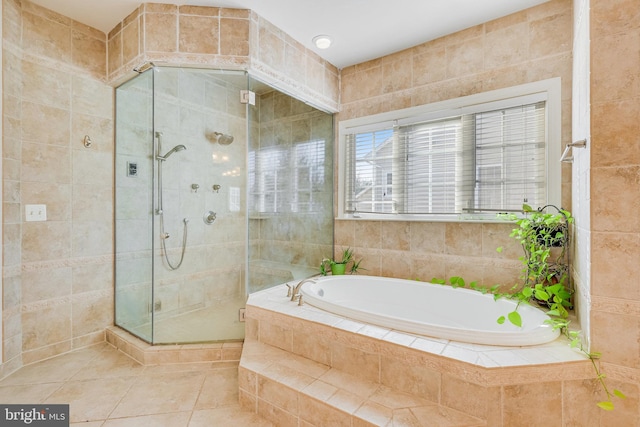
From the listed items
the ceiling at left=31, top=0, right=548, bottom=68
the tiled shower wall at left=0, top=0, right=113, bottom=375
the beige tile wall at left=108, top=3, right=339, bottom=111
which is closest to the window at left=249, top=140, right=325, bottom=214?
the beige tile wall at left=108, top=3, right=339, bottom=111

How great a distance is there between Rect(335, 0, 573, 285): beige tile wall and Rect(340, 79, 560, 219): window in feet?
0.28

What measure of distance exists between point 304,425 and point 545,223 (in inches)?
68.2

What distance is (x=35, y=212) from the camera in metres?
2.10

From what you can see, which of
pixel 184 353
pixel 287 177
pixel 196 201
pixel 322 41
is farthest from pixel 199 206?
pixel 322 41

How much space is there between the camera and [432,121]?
8.16 ft

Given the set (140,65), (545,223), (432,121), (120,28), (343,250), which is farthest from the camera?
(343,250)

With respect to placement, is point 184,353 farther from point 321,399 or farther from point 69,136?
point 69,136

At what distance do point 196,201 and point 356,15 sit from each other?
74.3 inches

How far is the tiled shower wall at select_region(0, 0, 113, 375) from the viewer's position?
1.99 meters

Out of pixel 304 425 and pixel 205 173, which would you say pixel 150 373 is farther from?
pixel 205 173

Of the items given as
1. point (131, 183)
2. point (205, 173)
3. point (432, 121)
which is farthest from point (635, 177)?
point (131, 183)

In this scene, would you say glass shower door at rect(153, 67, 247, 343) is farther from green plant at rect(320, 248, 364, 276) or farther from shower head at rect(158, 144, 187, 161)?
green plant at rect(320, 248, 364, 276)

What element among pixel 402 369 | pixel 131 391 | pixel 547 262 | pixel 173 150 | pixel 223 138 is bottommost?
pixel 131 391

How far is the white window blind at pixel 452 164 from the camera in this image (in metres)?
2.12
